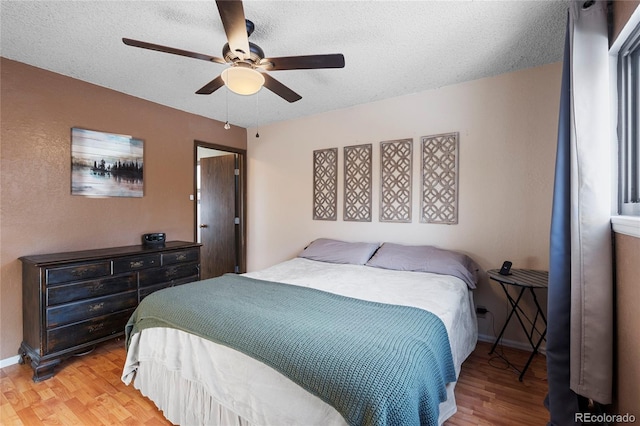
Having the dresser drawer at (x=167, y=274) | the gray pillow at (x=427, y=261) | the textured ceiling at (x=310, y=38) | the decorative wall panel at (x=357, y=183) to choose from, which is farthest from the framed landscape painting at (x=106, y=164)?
the gray pillow at (x=427, y=261)

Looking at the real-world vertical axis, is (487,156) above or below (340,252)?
above

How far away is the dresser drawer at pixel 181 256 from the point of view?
9.64 feet

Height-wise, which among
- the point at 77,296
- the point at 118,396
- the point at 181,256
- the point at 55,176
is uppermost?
the point at 55,176

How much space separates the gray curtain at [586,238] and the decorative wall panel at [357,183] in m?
1.96

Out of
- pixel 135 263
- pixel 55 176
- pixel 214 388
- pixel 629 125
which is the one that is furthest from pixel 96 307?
pixel 629 125

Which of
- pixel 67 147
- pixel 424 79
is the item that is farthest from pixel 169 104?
pixel 424 79

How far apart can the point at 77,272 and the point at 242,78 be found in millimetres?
2086

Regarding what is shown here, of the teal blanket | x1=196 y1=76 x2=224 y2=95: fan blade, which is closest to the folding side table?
the teal blanket

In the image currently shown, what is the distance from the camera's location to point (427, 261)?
2.59 metres

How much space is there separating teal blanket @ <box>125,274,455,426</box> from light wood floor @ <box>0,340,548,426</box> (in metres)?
0.48

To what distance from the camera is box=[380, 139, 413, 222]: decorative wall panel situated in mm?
3078

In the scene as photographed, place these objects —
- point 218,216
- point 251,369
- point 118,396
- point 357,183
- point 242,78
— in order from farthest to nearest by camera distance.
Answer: point 218,216 < point 357,183 < point 118,396 < point 242,78 < point 251,369

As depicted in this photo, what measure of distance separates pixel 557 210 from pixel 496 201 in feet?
3.68

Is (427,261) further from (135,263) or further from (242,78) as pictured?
(135,263)
